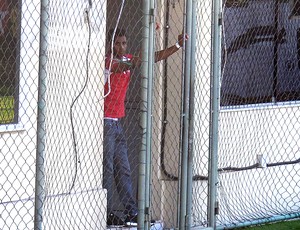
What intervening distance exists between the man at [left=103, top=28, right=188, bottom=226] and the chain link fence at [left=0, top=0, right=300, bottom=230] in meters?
0.06

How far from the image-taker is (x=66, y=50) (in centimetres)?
763

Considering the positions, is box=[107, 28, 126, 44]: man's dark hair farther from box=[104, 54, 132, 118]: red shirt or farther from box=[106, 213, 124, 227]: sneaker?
box=[106, 213, 124, 227]: sneaker

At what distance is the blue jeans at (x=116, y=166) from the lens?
816 cm

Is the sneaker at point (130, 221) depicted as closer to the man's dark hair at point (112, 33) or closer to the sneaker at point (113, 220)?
the sneaker at point (113, 220)

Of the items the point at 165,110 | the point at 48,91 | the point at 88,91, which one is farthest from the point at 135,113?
the point at 48,91

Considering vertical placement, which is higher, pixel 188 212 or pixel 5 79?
pixel 5 79

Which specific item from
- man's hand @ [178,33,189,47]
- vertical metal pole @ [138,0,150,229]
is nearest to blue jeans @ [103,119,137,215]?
man's hand @ [178,33,189,47]

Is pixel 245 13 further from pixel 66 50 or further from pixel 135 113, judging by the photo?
pixel 66 50

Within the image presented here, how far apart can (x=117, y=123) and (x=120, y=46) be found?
2.46 feet

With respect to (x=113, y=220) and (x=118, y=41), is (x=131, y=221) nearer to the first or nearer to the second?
(x=113, y=220)

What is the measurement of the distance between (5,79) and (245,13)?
10.9 feet

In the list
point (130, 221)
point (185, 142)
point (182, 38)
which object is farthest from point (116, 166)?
point (182, 38)

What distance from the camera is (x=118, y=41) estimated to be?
823 centimetres

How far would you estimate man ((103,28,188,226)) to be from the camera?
807 cm
